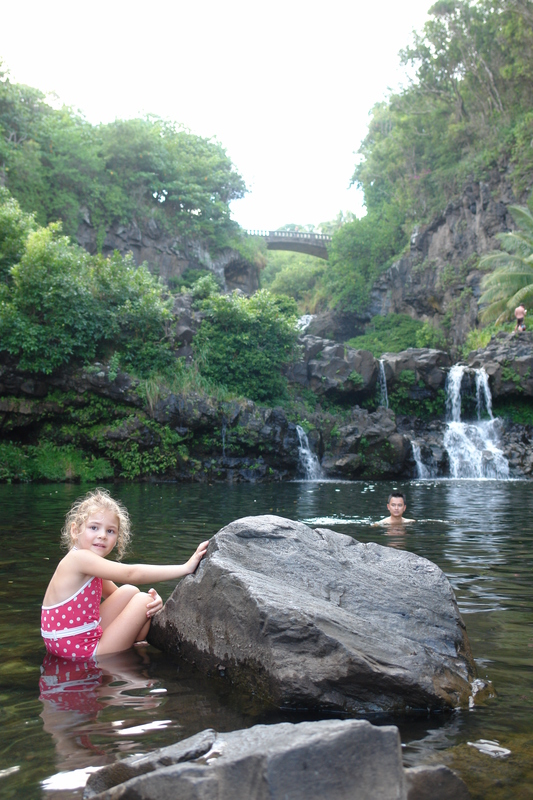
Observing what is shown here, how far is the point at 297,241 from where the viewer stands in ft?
166

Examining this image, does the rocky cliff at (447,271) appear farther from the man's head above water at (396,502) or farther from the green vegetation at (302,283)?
the man's head above water at (396,502)

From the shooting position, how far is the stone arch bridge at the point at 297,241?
4981 centimetres

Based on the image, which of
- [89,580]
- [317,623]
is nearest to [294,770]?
[317,623]

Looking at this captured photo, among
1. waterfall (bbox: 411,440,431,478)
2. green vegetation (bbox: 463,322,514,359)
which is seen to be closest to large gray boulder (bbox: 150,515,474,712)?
waterfall (bbox: 411,440,431,478)

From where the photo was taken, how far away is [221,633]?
12.5 ft

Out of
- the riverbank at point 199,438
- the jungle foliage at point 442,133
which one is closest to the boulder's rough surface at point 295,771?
the riverbank at point 199,438

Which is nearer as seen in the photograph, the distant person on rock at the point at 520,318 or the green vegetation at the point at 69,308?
the green vegetation at the point at 69,308

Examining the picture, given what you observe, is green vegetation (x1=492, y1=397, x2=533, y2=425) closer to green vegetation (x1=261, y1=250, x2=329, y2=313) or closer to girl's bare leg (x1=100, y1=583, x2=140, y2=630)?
girl's bare leg (x1=100, y1=583, x2=140, y2=630)

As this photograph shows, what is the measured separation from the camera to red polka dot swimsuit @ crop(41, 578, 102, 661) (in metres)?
4.16

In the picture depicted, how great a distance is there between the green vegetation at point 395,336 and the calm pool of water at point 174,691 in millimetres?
28869

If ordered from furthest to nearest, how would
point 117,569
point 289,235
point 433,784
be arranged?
point 289,235 → point 117,569 → point 433,784

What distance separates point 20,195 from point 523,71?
78.5 feet

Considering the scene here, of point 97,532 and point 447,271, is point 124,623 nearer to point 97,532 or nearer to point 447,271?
point 97,532

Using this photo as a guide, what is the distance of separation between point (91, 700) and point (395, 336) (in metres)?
37.6
